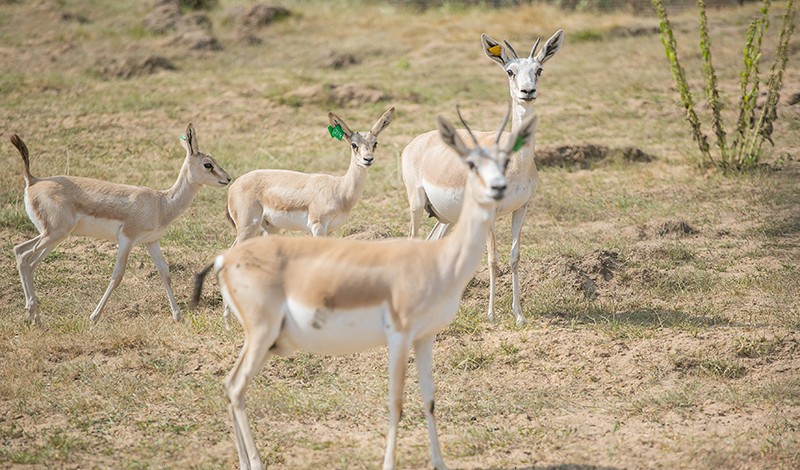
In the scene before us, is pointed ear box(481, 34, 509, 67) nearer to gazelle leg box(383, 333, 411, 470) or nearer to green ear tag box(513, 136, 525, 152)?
green ear tag box(513, 136, 525, 152)

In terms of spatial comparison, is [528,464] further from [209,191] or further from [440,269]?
[209,191]

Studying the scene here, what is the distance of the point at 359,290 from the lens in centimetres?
374

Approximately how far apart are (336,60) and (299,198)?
37.6 ft

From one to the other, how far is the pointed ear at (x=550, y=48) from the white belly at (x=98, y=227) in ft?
14.3

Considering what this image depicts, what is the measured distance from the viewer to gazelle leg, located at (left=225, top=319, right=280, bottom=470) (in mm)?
3783

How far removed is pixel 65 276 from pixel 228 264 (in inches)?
171

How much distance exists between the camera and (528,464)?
13.8 ft

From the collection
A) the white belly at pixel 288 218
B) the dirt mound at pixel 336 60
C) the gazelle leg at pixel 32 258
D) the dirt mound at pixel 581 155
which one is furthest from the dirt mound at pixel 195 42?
the gazelle leg at pixel 32 258

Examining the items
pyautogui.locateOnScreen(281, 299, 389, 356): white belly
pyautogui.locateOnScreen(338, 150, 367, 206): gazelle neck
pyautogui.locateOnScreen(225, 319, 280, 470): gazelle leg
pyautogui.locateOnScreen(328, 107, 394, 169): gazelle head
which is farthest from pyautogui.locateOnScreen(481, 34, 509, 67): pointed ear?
pyautogui.locateOnScreen(225, 319, 280, 470): gazelle leg

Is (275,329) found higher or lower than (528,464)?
higher

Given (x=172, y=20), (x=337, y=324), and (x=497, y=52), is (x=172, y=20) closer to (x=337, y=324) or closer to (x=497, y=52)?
(x=497, y=52)

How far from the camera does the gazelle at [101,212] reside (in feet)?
20.5

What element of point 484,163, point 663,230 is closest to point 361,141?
point 484,163

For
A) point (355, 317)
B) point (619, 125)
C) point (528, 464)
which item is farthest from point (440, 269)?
point (619, 125)
